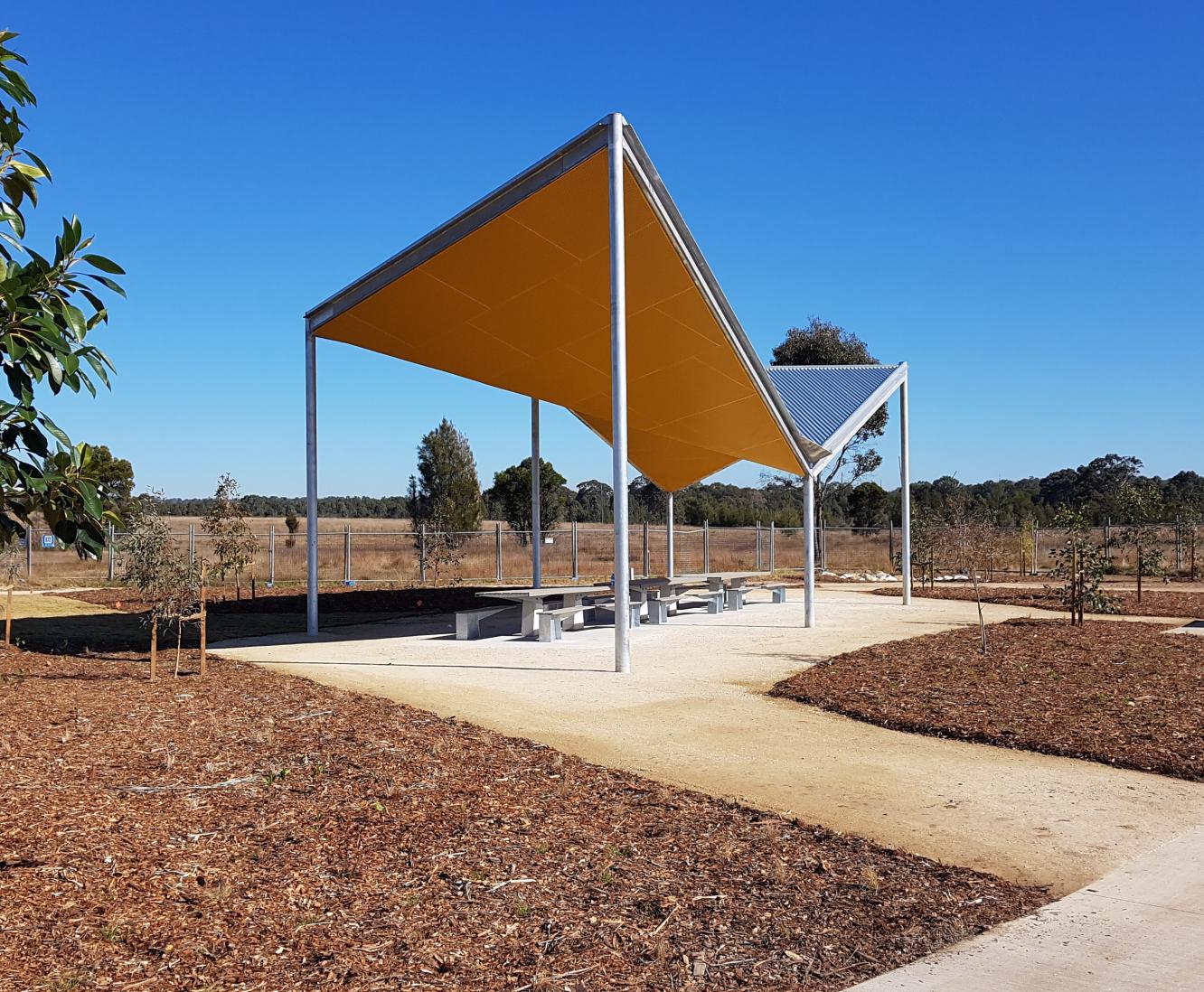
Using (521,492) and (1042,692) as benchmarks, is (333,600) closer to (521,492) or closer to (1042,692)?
(1042,692)

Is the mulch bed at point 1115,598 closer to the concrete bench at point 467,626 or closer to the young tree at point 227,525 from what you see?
the concrete bench at point 467,626

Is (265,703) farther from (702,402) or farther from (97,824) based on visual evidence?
(702,402)

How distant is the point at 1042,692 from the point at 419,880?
663 cm

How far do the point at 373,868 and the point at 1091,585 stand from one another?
15309mm

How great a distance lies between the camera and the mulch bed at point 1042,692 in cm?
700

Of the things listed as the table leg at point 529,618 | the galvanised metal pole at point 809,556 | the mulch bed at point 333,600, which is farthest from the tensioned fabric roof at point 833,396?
the mulch bed at point 333,600

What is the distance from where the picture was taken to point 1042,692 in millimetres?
8727

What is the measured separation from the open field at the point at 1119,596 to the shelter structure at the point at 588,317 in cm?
555

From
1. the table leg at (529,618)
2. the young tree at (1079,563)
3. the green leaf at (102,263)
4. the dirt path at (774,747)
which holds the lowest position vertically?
the dirt path at (774,747)

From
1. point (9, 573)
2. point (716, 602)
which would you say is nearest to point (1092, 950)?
point (716, 602)

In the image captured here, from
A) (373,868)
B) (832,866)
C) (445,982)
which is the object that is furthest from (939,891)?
(373,868)

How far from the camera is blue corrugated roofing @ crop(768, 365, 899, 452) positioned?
19.1 m

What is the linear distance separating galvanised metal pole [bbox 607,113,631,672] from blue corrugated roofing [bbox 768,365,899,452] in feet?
26.2

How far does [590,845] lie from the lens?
471 centimetres
